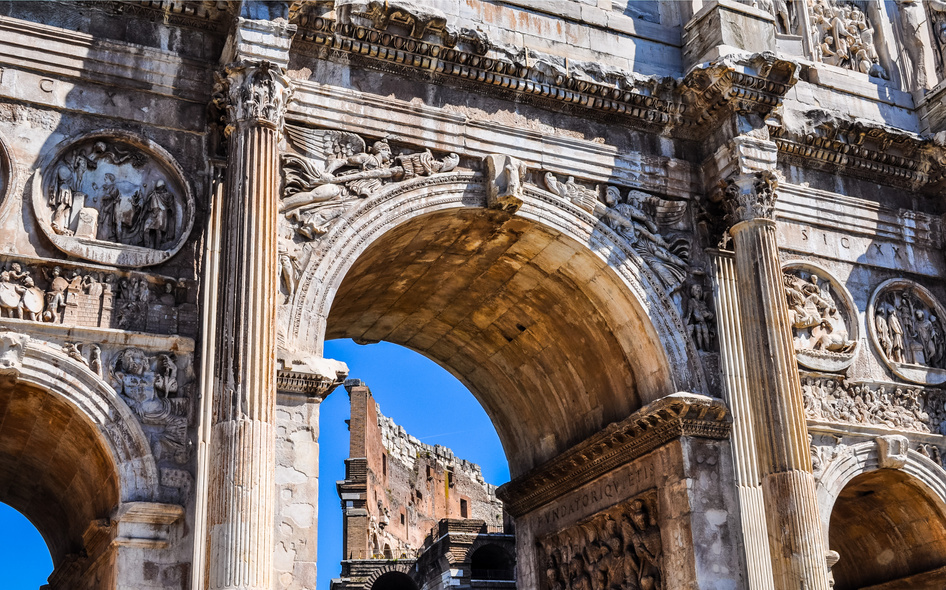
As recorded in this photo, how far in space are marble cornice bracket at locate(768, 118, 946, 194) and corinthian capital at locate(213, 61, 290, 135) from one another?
6360 millimetres

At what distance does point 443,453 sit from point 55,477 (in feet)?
102

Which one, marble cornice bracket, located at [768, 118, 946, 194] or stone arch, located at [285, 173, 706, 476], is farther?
marble cornice bracket, located at [768, 118, 946, 194]

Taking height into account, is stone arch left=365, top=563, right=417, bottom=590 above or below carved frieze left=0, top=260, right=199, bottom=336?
above

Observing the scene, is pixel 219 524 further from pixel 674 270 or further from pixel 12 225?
pixel 674 270

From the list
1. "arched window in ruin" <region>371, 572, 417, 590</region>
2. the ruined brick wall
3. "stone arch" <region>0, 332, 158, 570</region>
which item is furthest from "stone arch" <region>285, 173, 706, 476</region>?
the ruined brick wall

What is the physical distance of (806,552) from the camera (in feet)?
36.8

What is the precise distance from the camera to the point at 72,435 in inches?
402

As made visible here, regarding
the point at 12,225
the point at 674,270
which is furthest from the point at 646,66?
the point at 12,225

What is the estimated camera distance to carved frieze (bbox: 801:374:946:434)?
42.9 ft

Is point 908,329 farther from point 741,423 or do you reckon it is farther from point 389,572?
point 389,572

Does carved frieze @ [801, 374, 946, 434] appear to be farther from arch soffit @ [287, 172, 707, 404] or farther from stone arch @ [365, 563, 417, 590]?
stone arch @ [365, 563, 417, 590]

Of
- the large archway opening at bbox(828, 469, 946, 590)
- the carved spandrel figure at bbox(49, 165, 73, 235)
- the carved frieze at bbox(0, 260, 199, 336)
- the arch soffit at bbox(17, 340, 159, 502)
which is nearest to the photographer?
the arch soffit at bbox(17, 340, 159, 502)

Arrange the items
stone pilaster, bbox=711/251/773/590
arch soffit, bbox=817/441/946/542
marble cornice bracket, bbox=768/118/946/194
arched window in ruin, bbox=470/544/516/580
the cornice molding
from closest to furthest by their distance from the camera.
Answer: stone pilaster, bbox=711/251/773/590 < the cornice molding < arch soffit, bbox=817/441/946/542 < marble cornice bracket, bbox=768/118/946/194 < arched window in ruin, bbox=470/544/516/580

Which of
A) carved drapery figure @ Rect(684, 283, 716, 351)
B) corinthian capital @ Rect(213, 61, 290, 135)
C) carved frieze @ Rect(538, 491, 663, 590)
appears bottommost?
carved frieze @ Rect(538, 491, 663, 590)
